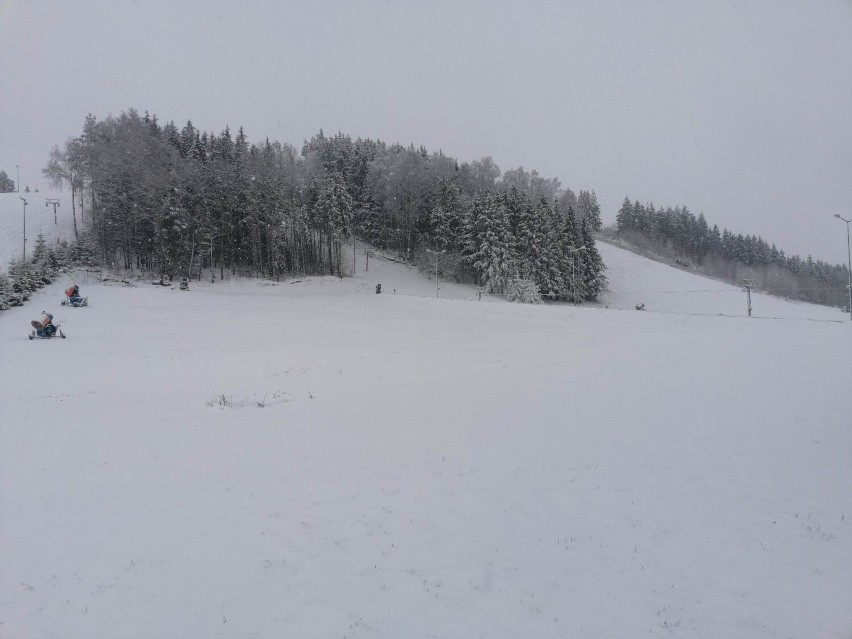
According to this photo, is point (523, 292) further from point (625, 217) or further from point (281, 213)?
point (625, 217)

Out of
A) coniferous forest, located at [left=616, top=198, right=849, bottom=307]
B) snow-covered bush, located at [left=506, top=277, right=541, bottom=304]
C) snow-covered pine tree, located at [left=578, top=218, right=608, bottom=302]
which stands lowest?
snow-covered bush, located at [left=506, top=277, right=541, bottom=304]

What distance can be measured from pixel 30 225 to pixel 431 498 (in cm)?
6116

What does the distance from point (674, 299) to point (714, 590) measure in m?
68.4

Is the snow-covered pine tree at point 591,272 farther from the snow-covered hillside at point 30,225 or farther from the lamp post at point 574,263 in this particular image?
the snow-covered hillside at point 30,225

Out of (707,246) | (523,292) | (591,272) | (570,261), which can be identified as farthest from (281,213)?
(707,246)

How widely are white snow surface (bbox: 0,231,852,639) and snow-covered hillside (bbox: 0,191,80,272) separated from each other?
113 feet

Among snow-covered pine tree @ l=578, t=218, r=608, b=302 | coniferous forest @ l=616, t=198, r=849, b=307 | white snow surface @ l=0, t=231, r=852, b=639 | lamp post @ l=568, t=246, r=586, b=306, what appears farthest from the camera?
coniferous forest @ l=616, t=198, r=849, b=307

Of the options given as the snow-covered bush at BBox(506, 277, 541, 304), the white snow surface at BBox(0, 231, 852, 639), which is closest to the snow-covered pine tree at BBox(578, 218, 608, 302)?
the snow-covered bush at BBox(506, 277, 541, 304)

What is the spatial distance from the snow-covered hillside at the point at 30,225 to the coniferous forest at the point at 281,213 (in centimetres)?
231

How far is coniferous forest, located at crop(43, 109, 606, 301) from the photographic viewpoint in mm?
44406

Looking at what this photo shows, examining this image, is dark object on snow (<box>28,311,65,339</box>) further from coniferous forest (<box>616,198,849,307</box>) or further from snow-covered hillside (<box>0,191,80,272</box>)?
coniferous forest (<box>616,198,849,307</box>)

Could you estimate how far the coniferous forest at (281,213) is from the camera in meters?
44.4

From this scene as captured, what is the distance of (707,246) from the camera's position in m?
108

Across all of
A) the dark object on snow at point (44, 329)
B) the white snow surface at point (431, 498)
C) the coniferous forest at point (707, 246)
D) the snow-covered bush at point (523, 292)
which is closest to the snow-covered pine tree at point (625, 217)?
Answer: the coniferous forest at point (707, 246)
